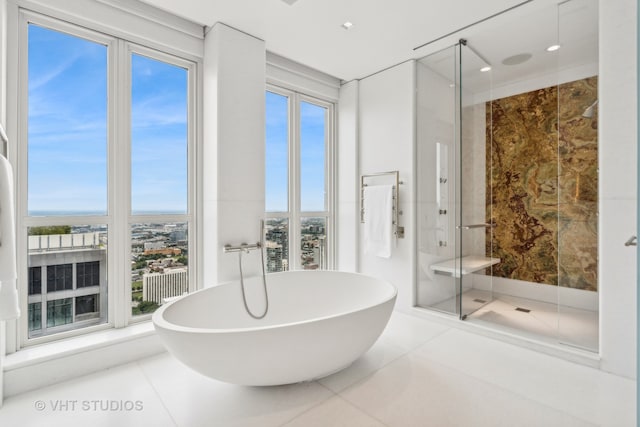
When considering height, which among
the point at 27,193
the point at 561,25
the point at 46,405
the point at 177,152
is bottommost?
the point at 46,405

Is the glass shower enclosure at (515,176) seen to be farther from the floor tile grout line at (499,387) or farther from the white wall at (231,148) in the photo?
the white wall at (231,148)

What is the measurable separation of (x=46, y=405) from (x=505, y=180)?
170 inches

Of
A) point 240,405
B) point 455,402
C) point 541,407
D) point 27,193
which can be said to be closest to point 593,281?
point 541,407

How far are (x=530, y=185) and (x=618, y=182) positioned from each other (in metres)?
1.55

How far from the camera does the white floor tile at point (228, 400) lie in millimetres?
1533

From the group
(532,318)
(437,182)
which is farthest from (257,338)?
→ (532,318)

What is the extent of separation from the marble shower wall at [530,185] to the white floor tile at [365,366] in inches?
51.6

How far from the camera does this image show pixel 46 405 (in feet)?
5.43

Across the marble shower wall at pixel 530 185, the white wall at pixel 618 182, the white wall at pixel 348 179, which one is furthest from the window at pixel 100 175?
the white wall at pixel 618 182

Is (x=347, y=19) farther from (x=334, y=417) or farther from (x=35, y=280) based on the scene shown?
(x=35, y=280)

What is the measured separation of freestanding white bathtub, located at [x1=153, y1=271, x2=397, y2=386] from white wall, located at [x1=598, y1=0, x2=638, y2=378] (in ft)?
4.45

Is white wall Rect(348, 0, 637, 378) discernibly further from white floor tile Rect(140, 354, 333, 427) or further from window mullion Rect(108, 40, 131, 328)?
window mullion Rect(108, 40, 131, 328)

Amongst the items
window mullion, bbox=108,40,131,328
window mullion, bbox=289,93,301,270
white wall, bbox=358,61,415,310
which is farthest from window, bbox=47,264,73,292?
white wall, bbox=358,61,415,310

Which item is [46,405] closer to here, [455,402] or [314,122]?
[455,402]
